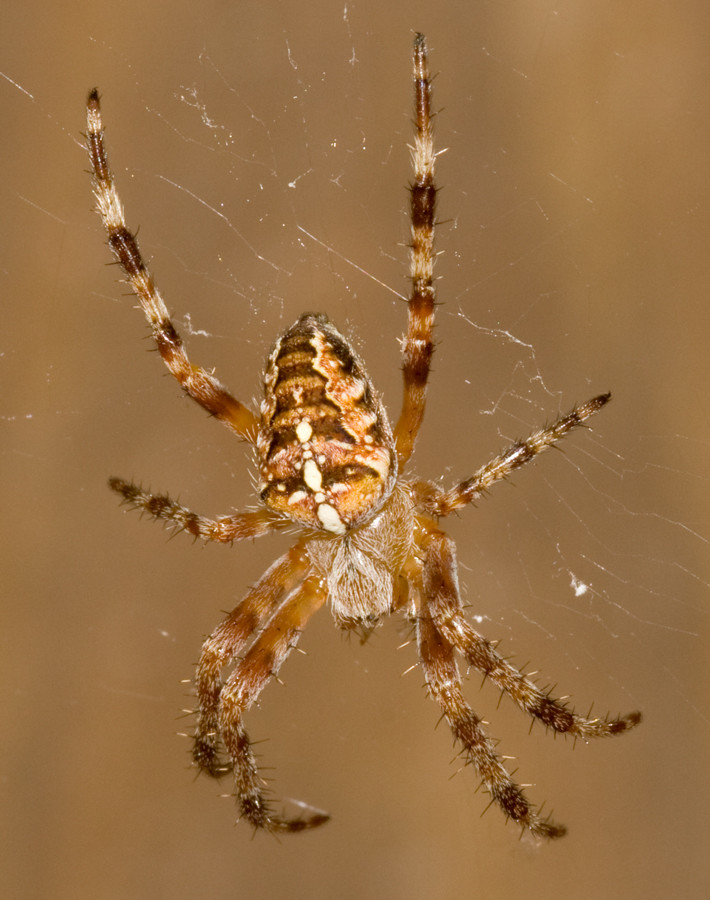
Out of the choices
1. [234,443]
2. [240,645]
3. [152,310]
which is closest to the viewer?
[152,310]

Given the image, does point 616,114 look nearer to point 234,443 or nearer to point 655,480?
point 655,480

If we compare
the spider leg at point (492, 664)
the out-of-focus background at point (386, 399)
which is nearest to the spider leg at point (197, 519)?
the spider leg at point (492, 664)

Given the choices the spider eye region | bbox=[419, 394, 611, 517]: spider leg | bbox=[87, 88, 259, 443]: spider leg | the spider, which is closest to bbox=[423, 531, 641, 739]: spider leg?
the spider

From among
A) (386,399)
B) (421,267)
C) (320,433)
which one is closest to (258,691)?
(320,433)

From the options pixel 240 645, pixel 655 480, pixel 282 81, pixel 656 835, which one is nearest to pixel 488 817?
pixel 656 835

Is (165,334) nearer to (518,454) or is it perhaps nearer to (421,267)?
(421,267)

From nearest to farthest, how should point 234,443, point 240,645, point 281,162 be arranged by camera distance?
Result: point 240,645
point 281,162
point 234,443

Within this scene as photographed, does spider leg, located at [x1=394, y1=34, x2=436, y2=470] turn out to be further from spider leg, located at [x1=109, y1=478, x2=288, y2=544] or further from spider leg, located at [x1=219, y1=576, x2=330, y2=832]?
spider leg, located at [x1=219, y1=576, x2=330, y2=832]

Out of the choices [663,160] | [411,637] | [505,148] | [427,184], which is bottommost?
[411,637]
